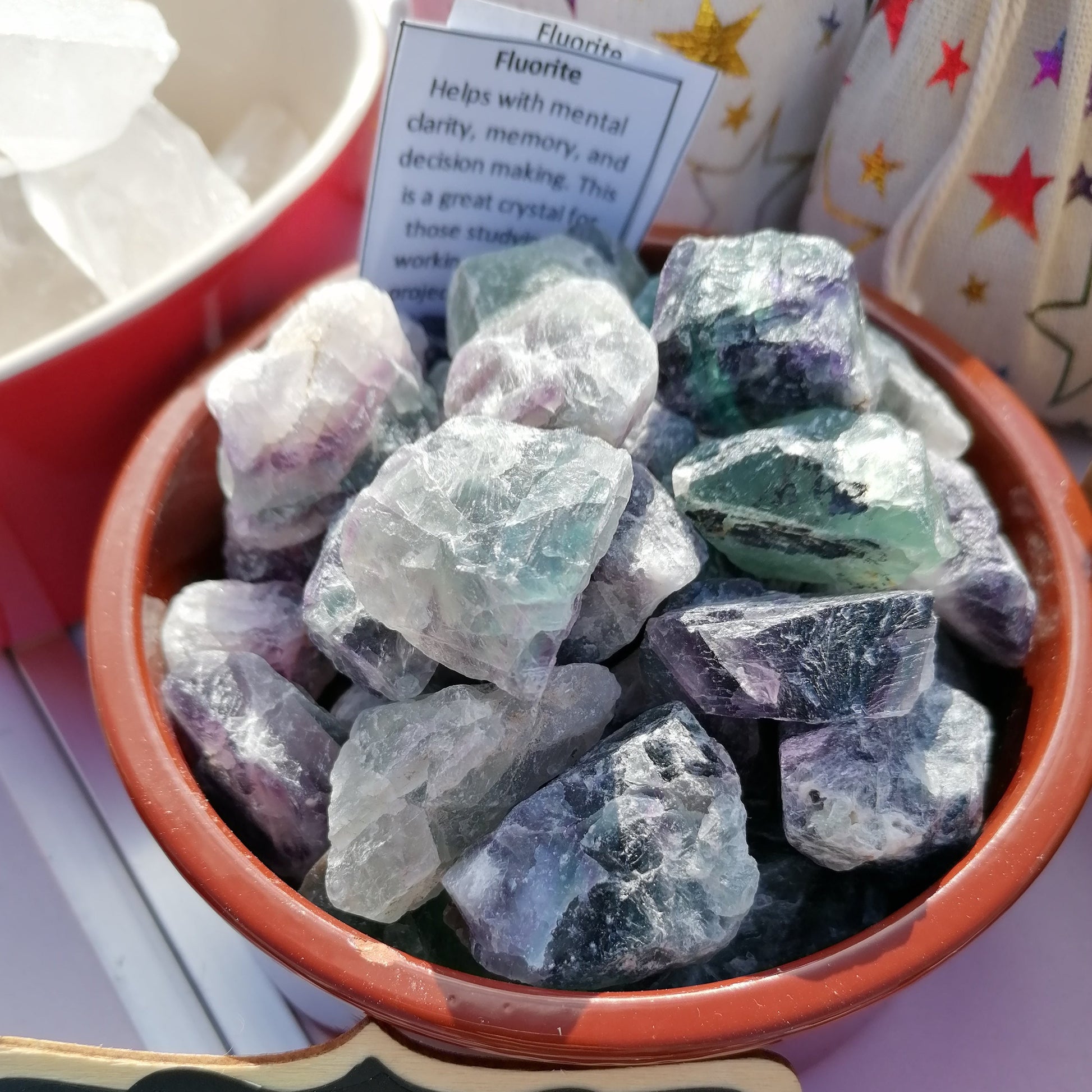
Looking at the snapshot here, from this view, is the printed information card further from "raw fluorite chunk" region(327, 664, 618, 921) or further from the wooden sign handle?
the wooden sign handle

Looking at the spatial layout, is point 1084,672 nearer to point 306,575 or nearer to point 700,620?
point 700,620

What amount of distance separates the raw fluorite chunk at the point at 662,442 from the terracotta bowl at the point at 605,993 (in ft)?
0.54

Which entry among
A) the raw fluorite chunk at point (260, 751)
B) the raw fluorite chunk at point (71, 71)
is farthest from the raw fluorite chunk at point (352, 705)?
the raw fluorite chunk at point (71, 71)

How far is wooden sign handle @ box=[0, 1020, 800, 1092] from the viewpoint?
0.36m

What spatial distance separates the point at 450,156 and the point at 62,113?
0.73 ft

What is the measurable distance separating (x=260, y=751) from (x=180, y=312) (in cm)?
23

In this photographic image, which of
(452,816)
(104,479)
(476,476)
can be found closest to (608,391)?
(476,476)

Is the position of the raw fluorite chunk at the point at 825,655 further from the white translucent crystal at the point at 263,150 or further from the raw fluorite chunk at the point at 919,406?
the white translucent crystal at the point at 263,150

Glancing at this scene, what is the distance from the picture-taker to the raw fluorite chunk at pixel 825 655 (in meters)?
0.38

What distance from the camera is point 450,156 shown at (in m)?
0.54

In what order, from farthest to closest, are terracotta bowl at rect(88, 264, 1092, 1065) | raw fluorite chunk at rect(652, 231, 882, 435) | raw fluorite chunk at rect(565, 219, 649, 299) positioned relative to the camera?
raw fluorite chunk at rect(565, 219, 649, 299) → raw fluorite chunk at rect(652, 231, 882, 435) → terracotta bowl at rect(88, 264, 1092, 1065)

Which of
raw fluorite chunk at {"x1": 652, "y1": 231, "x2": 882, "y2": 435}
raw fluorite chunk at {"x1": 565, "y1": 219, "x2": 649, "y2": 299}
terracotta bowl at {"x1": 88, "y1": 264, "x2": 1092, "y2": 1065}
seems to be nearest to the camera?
terracotta bowl at {"x1": 88, "y1": 264, "x2": 1092, "y2": 1065}

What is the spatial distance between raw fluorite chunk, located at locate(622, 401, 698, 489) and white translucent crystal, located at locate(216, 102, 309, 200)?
357 millimetres

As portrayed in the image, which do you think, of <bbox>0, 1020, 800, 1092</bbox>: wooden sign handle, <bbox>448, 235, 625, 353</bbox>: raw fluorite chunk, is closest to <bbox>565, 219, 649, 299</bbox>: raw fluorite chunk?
<bbox>448, 235, 625, 353</bbox>: raw fluorite chunk
